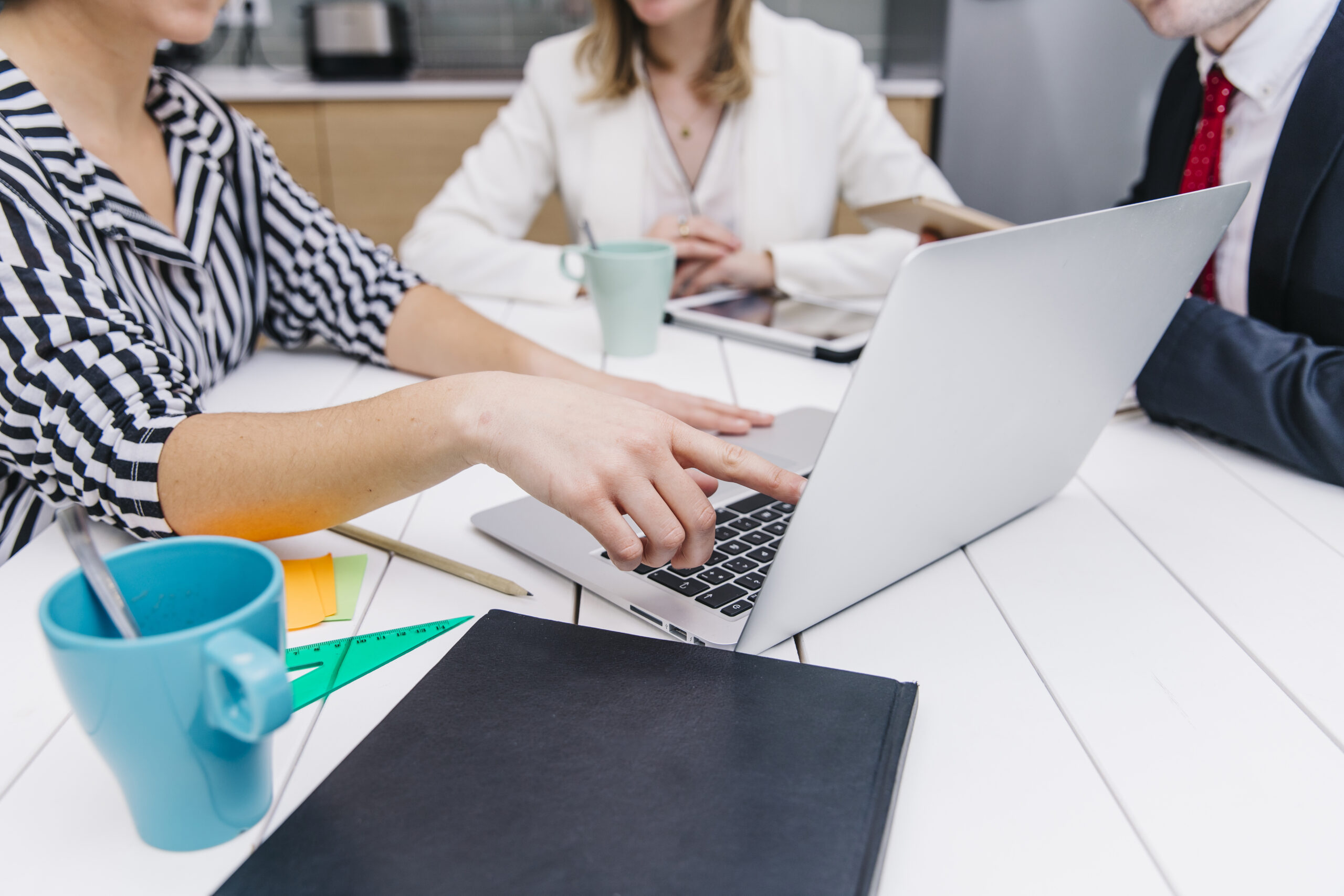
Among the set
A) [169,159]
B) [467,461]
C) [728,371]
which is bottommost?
[728,371]

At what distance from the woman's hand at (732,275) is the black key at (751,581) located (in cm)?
82

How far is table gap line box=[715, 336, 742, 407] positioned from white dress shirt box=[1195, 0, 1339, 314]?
48cm

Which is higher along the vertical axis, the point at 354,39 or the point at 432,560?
the point at 354,39

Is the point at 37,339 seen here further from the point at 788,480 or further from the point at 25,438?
the point at 788,480

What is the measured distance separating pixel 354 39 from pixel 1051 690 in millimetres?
2760

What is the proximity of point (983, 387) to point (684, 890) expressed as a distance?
308mm

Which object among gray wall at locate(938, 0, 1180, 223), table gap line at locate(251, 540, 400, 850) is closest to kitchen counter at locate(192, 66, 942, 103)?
gray wall at locate(938, 0, 1180, 223)

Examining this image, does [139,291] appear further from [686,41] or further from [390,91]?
[390,91]

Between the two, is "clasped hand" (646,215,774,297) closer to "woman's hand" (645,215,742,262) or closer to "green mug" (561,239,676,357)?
"woman's hand" (645,215,742,262)

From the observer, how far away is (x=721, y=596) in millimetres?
550

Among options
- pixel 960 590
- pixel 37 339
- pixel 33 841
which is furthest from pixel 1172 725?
pixel 37 339

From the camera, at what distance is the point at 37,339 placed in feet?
2.00

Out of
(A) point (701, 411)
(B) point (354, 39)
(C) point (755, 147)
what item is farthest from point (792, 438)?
(B) point (354, 39)

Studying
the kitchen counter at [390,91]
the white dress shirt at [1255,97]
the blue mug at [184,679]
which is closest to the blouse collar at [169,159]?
the blue mug at [184,679]
